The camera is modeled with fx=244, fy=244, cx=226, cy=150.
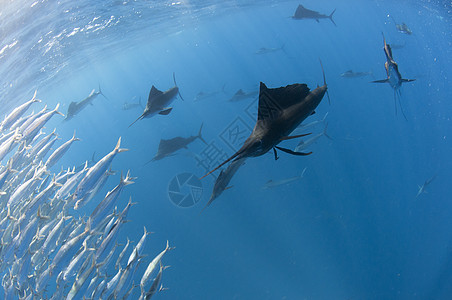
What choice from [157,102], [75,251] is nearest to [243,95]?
[157,102]

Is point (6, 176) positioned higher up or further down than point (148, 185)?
higher up

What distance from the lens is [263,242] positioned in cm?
1220

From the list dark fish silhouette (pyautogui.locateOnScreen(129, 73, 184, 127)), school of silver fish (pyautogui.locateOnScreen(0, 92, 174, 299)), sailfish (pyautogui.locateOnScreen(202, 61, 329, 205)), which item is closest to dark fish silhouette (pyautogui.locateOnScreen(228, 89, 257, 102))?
dark fish silhouette (pyautogui.locateOnScreen(129, 73, 184, 127))

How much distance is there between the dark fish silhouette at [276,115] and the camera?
1.40m

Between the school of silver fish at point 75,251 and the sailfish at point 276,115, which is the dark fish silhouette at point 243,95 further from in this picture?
the sailfish at point 276,115

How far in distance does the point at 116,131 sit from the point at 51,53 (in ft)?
55.1

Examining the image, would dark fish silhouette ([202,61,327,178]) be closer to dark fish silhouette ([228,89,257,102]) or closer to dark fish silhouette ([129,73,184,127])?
dark fish silhouette ([129,73,184,127])

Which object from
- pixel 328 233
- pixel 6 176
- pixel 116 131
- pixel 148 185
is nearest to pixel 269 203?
pixel 328 233

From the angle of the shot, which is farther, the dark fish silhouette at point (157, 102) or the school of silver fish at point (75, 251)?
the dark fish silhouette at point (157, 102)

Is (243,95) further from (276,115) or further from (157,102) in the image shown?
(276,115)

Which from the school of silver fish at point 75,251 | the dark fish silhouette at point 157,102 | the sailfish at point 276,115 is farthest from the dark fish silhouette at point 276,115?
the dark fish silhouette at point 157,102

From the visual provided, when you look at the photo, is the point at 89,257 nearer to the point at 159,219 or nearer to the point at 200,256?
the point at 200,256

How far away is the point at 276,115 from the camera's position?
150cm

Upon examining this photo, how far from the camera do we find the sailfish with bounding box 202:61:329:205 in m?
1.40
